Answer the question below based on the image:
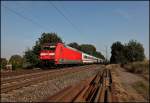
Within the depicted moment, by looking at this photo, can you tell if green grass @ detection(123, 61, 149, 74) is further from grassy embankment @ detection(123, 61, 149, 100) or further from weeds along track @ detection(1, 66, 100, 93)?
weeds along track @ detection(1, 66, 100, 93)

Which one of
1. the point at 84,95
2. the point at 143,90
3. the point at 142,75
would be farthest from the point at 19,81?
the point at 142,75

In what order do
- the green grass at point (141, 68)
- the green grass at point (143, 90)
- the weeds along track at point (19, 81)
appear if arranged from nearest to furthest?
the green grass at point (143, 90) → the weeds along track at point (19, 81) → the green grass at point (141, 68)

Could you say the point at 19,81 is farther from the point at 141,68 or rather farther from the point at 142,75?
the point at 141,68

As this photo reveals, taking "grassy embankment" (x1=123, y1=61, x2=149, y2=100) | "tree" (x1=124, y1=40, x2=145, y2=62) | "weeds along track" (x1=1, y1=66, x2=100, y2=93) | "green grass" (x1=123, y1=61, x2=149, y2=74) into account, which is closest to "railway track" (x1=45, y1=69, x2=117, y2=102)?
"grassy embankment" (x1=123, y1=61, x2=149, y2=100)

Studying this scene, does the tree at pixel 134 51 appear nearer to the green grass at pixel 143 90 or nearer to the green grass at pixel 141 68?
the green grass at pixel 141 68

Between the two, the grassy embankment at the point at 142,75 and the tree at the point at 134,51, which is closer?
the grassy embankment at the point at 142,75

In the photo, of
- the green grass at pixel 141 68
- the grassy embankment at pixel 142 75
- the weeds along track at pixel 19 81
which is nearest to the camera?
the weeds along track at pixel 19 81

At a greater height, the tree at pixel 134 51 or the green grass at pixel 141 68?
the tree at pixel 134 51

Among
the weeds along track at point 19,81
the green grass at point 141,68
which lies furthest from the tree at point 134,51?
the weeds along track at point 19,81

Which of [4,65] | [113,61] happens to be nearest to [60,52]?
[4,65]

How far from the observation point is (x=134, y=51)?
75.6m

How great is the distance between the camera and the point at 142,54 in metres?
77.8

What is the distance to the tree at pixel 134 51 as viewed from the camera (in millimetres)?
73025

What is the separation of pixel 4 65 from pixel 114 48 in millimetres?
78669
